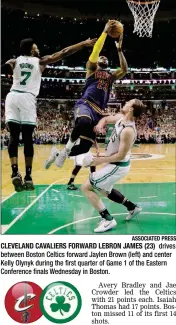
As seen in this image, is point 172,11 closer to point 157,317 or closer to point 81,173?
point 157,317

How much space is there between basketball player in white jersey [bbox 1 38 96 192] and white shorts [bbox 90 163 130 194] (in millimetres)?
727

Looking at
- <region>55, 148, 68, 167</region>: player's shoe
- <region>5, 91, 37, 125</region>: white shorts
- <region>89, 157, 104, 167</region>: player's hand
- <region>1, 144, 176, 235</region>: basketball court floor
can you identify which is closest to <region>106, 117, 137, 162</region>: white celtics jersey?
<region>89, 157, 104, 167</region>: player's hand

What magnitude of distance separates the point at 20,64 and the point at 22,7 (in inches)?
54.1

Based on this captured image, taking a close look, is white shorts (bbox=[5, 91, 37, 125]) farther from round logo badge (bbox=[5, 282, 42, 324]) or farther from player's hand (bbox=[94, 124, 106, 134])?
round logo badge (bbox=[5, 282, 42, 324])

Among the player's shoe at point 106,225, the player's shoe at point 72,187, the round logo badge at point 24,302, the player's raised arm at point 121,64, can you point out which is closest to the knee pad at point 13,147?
the player's raised arm at point 121,64

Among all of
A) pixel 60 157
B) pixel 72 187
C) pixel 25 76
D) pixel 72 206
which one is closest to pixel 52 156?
pixel 60 157

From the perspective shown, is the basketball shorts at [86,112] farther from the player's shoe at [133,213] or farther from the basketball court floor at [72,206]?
the player's shoe at [133,213]

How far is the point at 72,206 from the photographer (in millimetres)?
4039

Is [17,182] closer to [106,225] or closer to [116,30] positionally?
[116,30]

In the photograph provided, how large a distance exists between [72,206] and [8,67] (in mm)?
2036

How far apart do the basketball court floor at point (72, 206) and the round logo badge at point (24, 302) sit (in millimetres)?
526

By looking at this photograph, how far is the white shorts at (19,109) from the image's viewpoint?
7.09ft

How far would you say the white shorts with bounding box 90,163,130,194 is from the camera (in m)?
2.82

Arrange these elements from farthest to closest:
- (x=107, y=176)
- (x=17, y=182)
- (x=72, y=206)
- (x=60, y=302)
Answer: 1. (x=72, y=206)
2. (x=107, y=176)
3. (x=60, y=302)
4. (x=17, y=182)
